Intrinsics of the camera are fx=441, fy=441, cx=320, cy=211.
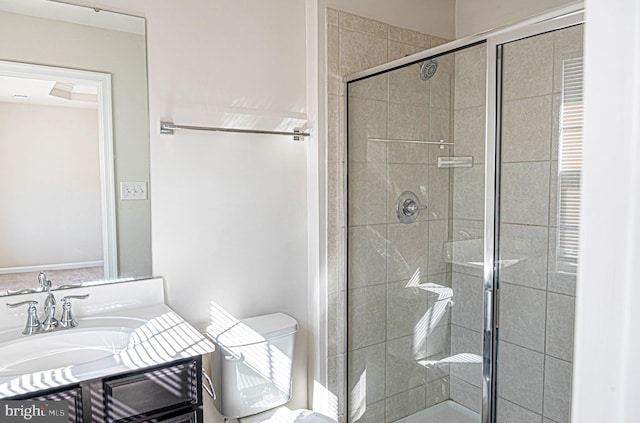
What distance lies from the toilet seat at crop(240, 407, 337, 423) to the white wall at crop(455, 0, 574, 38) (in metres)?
2.24

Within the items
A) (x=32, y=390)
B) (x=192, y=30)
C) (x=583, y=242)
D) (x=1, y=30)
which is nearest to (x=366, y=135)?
(x=192, y=30)

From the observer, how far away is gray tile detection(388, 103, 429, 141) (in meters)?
2.18

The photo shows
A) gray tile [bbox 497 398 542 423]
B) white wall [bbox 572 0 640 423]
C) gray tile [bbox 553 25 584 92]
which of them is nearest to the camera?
white wall [bbox 572 0 640 423]

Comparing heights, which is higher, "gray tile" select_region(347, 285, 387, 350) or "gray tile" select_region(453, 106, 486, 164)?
"gray tile" select_region(453, 106, 486, 164)

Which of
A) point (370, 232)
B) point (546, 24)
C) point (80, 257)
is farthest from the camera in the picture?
point (370, 232)

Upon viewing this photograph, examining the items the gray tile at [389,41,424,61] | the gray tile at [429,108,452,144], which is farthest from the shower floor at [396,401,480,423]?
the gray tile at [389,41,424,61]

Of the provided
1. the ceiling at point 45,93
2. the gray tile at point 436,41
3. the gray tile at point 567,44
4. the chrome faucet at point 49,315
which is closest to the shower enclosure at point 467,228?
the gray tile at point 567,44

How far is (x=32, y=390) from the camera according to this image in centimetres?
125

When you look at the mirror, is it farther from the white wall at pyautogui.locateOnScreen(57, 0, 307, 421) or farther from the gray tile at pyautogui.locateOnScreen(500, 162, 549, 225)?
the gray tile at pyautogui.locateOnScreen(500, 162, 549, 225)

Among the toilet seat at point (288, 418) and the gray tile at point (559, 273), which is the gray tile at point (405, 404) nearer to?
the toilet seat at point (288, 418)

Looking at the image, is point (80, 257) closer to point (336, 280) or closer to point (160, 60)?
point (160, 60)

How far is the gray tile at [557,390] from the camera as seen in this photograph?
1.93 meters

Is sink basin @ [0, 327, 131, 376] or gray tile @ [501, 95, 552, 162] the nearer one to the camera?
sink basin @ [0, 327, 131, 376]

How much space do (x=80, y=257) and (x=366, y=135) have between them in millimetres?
1492
